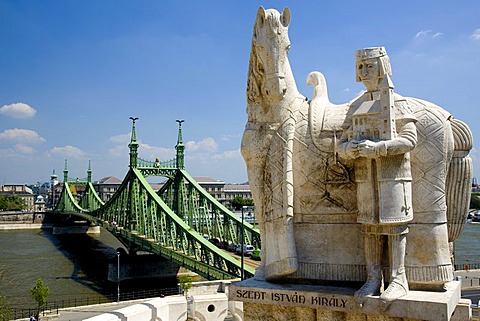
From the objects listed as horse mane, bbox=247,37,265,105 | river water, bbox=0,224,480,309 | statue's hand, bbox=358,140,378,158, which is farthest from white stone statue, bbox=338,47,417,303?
river water, bbox=0,224,480,309

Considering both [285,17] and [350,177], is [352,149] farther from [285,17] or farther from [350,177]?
[285,17]

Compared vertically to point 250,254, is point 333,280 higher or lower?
higher

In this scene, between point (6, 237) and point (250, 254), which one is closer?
point (250, 254)

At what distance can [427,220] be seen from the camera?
16.8ft

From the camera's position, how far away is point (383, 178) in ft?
16.3

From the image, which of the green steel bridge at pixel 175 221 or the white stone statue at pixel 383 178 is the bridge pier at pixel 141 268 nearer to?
the green steel bridge at pixel 175 221

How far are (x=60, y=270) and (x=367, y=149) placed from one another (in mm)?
31296

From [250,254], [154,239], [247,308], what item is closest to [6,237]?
[154,239]

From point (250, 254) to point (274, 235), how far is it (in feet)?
77.2

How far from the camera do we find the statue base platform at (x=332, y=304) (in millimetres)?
4734

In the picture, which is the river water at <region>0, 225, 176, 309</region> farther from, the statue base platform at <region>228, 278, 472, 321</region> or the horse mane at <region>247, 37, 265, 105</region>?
the horse mane at <region>247, 37, 265, 105</region>

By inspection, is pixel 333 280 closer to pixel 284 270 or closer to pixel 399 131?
pixel 284 270

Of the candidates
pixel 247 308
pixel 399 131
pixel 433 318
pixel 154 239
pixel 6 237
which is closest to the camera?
pixel 433 318

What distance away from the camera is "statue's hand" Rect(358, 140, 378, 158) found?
15.9ft
